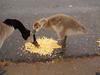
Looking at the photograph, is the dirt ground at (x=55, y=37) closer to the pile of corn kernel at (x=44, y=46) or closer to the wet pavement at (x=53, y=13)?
the wet pavement at (x=53, y=13)

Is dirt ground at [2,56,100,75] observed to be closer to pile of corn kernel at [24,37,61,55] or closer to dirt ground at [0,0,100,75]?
dirt ground at [0,0,100,75]

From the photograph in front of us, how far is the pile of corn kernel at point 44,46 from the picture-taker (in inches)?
172

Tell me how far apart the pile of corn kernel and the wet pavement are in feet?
0.42

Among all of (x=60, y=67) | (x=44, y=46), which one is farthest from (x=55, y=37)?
(x=60, y=67)

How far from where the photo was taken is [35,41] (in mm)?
4367

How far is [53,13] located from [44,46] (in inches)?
43.4

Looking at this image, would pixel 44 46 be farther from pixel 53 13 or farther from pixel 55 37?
pixel 53 13

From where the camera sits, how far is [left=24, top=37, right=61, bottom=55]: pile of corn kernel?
4.38 meters

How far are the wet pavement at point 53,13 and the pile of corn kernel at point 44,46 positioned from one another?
0.13 metres

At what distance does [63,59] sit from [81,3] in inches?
75.8

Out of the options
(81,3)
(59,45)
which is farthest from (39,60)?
(81,3)

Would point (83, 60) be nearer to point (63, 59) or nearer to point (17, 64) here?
point (63, 59)

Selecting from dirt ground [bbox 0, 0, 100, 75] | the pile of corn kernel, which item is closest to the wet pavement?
dirt ground [bbox 0, 0, 100, 75]

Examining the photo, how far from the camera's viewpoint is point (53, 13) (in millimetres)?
5422
